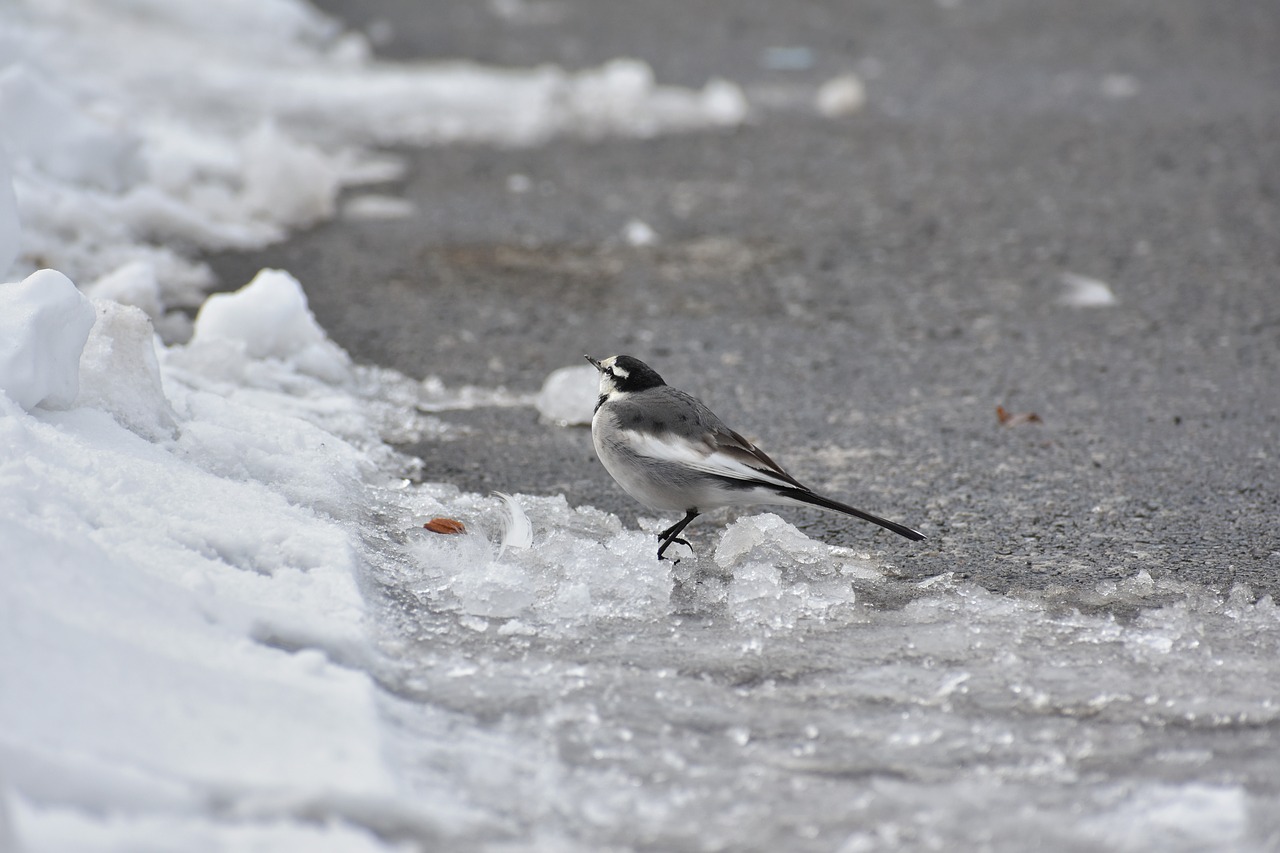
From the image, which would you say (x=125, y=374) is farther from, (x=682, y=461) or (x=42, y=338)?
(x=682, y=461)

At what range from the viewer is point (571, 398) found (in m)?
4.66

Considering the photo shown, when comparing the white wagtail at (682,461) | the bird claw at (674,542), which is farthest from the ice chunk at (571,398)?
the bird claw at (674,542)

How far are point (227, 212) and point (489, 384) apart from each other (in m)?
2.62

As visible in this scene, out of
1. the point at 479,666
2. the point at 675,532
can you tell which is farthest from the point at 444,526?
the point at 479,666

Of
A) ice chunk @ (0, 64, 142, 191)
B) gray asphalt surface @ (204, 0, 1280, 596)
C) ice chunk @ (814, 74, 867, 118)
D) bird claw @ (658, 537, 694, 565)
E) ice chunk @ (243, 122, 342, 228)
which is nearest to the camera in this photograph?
bird claw @ (658, 537, 694, 565)

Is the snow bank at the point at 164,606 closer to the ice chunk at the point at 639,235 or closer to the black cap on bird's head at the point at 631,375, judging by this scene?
the black cap on bird's head at the point at 631,375

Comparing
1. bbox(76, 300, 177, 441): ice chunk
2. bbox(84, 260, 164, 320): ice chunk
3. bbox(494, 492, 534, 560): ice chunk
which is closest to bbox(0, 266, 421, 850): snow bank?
bbox(76, 300, 177, 441): ice chunk

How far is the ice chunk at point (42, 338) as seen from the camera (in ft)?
10.3

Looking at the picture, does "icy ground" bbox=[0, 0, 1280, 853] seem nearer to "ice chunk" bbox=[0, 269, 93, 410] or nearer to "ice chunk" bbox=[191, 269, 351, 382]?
"ice chunk" bbox=[0, 269, 93, 410]

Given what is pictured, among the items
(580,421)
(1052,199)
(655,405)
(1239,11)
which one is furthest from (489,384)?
(1239,11)

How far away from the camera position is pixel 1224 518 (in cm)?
384

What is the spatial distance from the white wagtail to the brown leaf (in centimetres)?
44

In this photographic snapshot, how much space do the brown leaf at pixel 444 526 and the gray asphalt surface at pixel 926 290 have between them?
49 cm

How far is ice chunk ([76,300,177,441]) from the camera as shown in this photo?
137 inches
